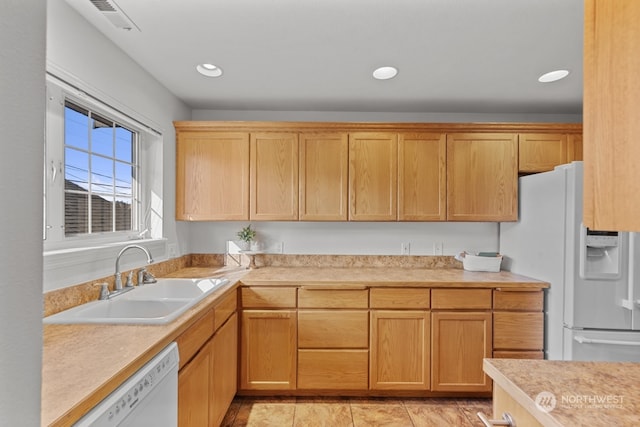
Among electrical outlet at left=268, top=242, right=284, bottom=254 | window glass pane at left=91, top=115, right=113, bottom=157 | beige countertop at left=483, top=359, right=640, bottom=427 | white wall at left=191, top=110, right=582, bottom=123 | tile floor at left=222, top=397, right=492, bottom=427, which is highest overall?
white wall at left=191, top=110, right=582, bottom=123

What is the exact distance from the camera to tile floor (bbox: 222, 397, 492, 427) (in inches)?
87.1

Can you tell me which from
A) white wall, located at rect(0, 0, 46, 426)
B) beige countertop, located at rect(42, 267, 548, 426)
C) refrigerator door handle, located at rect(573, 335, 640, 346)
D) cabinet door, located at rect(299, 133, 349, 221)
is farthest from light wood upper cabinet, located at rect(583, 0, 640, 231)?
cabinet door, located at rect(299, 133, 349, 221)

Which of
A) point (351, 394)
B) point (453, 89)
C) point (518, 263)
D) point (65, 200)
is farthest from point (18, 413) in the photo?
point (518, 263)

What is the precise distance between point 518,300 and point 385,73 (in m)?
1.91

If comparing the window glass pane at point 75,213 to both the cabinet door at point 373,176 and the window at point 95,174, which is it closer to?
the window at point 95,174

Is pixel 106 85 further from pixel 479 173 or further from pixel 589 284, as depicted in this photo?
pixel 589 284

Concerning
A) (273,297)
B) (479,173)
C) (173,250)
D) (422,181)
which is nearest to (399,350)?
(273,297)

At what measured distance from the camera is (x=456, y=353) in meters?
2.47

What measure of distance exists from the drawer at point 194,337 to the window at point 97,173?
86 centimetres

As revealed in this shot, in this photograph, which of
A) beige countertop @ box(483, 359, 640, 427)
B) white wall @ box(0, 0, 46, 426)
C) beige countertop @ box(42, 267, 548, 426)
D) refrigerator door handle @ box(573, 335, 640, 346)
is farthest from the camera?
refrigerator door handle @ box(573, 335, 640, 346)

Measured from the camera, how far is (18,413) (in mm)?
514

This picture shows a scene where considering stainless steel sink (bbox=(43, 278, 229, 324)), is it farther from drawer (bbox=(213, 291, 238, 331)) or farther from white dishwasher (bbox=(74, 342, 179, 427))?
white dishwasher (bbox=(74, 342, 179, 427))

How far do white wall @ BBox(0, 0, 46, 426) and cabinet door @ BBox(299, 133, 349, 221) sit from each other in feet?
7.44

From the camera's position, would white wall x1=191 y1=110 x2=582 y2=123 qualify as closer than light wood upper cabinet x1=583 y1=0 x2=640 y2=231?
No
